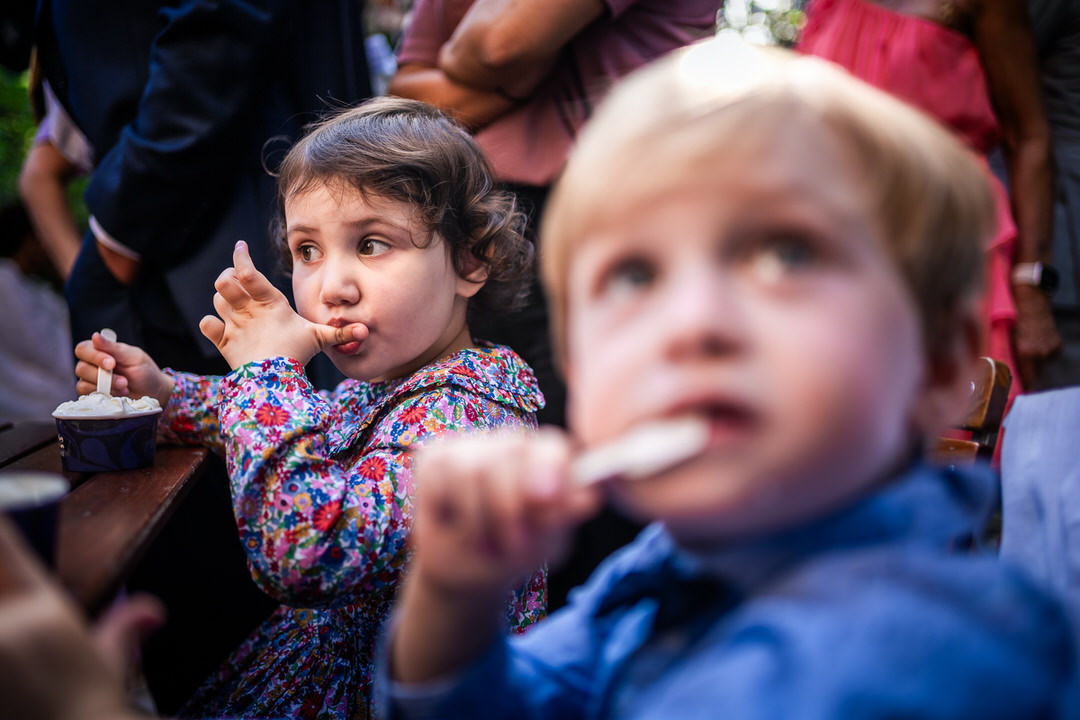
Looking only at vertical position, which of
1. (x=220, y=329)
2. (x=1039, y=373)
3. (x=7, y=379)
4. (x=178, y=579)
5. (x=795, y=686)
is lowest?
(x=7, y=379)

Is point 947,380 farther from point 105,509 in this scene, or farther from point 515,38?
point 515,38

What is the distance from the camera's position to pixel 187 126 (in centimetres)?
182

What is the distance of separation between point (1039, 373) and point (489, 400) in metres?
1.40

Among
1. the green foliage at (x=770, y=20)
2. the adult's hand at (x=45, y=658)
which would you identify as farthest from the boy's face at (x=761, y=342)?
the green foliage at (x=770, y=20)

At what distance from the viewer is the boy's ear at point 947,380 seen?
0.64 meters

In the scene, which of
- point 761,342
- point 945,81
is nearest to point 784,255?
point 761,342

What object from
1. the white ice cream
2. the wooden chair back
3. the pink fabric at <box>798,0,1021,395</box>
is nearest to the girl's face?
the white ice cream

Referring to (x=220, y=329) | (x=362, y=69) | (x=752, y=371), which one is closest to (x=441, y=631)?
(x=752, y=371)

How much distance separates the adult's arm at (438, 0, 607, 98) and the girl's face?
0.46 meters

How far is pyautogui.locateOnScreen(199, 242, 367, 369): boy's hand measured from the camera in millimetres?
1301

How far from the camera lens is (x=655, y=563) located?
29.0 inches

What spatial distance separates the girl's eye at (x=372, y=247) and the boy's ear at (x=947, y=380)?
1.01 m

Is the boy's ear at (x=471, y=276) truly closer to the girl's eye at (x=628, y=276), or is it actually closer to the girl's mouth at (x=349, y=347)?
the girl's mouth at (x=349, y=347)

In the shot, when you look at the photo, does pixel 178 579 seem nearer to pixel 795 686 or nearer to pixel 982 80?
pixel 795 686
